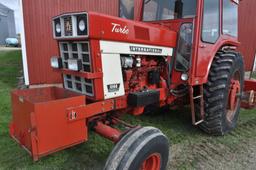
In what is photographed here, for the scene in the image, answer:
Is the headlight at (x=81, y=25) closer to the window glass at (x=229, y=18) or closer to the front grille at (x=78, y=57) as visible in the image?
the front grille at (x=78, y=57)

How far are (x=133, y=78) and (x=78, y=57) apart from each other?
31.1 inches

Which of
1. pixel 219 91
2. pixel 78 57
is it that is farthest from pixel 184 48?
pixel 78 57

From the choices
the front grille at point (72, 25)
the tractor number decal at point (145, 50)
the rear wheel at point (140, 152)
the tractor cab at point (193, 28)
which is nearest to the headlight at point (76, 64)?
the front grille at point (72, 25)

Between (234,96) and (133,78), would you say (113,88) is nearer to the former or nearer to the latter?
(133,78)

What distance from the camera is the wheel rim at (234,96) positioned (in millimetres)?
4098

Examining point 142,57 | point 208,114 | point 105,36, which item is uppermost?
point 105,36

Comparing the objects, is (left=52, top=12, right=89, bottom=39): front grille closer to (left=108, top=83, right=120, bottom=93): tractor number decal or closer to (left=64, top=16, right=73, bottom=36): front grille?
(left=64, top=16, right=73, bottom=36): front grille

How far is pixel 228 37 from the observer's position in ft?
13.9

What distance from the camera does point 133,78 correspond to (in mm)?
3125

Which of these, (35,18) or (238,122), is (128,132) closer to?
(238,122)

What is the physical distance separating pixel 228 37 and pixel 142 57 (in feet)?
6.40

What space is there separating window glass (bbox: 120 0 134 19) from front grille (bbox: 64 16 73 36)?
5.48 feet

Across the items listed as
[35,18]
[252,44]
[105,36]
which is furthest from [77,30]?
[252,44]

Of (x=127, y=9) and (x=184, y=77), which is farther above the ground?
(x=127, y=9)
